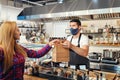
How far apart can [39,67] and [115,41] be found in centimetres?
300

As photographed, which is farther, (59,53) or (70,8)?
(70,8)

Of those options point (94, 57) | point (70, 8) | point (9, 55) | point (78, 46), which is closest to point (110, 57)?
point (94, 57)

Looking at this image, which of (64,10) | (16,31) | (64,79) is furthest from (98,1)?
(16,31)

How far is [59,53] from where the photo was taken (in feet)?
6.59

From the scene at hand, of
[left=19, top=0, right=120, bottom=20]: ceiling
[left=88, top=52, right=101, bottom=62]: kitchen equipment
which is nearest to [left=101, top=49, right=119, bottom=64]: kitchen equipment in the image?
[left=88, top=52, right=101, bottom=62]: kitchen equipment

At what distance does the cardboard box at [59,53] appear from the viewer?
6.51 ft

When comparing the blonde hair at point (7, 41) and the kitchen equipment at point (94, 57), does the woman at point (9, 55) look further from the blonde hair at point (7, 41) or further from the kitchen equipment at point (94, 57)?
the kitchen equipment at point (94, 57)

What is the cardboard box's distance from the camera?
198cm

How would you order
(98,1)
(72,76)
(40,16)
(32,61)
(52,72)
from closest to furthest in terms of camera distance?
(72,76) < (52,72) < (32,61) < (98,1) < (40,16)

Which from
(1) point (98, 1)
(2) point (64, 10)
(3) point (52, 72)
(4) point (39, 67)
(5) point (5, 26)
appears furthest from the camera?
(2) point (64, 10)

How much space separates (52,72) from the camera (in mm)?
2463

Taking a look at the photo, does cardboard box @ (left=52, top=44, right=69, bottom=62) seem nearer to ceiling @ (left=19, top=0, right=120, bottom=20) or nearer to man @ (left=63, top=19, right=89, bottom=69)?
man @ (left=63, top=19, right=89, bottom=69)

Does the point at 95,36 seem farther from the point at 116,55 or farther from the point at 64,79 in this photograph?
the point at 64,79

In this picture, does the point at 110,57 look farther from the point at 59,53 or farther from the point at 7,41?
the point at 7,41
